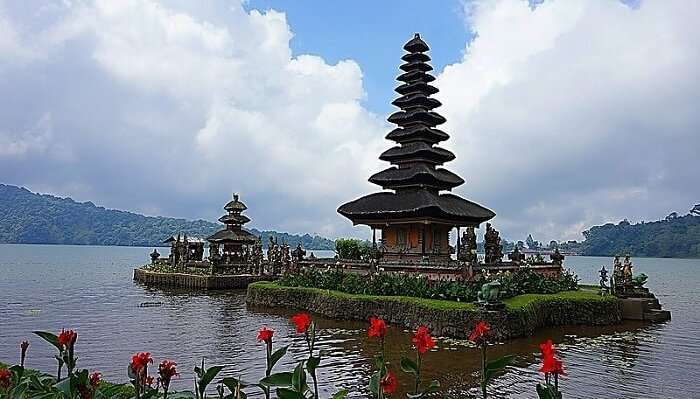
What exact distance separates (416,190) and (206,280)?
1748 cm

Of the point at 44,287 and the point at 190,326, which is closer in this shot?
the point at 190,326

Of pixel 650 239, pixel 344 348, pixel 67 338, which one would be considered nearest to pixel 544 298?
pixel 344 348

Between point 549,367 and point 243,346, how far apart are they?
48.4 feet

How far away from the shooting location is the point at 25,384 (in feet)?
15.3

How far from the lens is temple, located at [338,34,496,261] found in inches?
1049

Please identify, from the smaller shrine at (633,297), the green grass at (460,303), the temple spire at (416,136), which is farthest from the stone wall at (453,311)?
the temple spire at (416,136)

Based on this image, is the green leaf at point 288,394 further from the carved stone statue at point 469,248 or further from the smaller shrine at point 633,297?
the smaller shrine at point 633,297

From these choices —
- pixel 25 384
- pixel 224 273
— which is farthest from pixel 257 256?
pixel 25 384

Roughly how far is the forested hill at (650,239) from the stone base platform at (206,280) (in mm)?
100986

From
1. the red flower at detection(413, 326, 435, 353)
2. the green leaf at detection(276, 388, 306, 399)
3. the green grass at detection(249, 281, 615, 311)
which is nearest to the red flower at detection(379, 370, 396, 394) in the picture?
the red flower at detection(413, 326, 435, 353)

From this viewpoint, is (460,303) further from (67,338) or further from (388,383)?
(67,338)

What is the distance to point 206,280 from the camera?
38.1 m

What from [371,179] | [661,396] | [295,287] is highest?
[371,179]

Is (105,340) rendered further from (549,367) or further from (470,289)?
(549,367)
